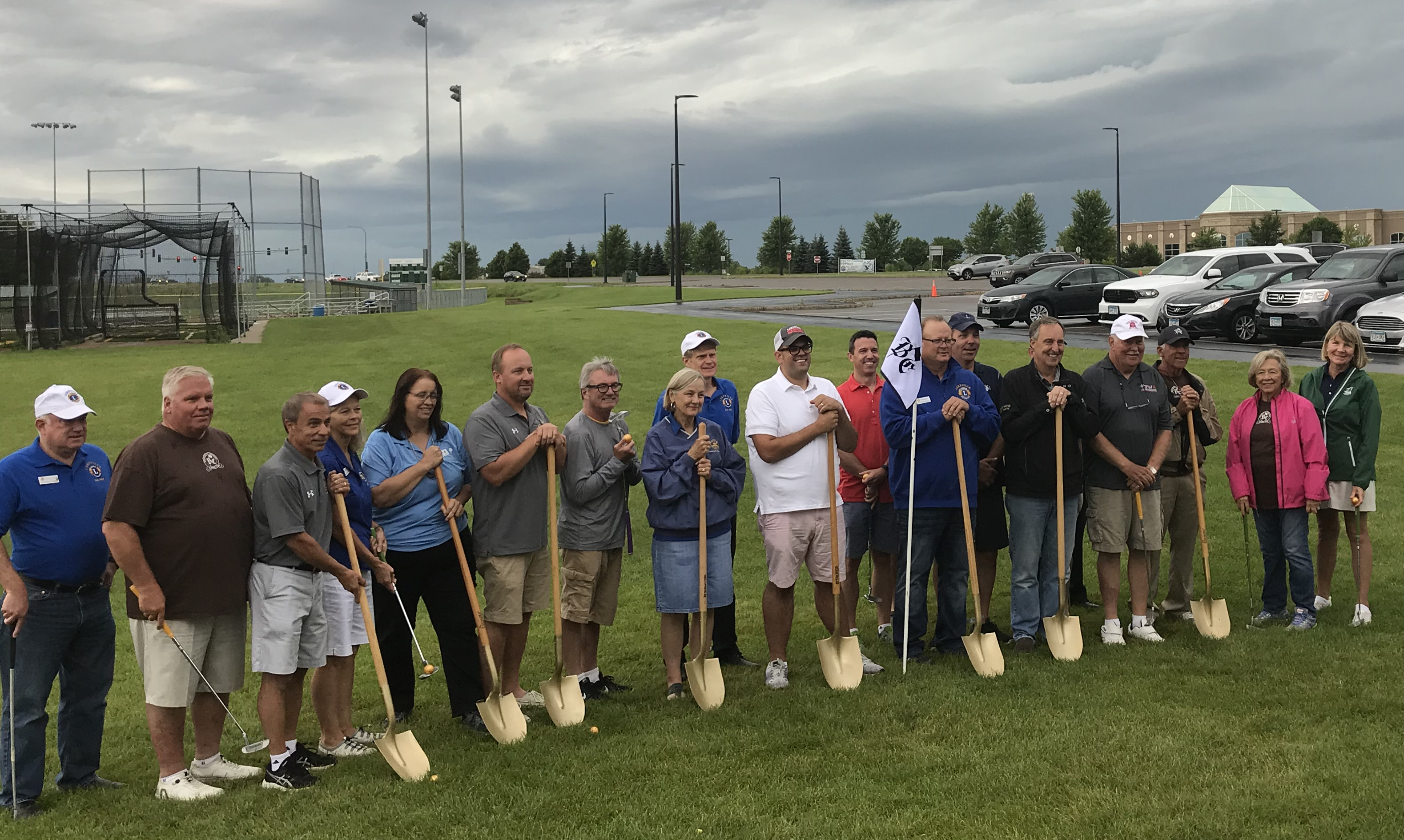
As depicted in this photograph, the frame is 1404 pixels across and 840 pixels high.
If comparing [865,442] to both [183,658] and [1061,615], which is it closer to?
[1061,615]

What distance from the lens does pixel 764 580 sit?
388 inches

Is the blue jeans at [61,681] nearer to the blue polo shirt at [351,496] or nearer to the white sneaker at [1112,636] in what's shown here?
the blue polo shirt at [351,496]

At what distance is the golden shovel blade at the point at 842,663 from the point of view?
6.82 meters

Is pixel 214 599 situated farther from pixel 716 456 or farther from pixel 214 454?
pixel 716 456

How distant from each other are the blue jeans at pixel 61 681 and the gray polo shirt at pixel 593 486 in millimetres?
2494

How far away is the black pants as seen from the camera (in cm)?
638

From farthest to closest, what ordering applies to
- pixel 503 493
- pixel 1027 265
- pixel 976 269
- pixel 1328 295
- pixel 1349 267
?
pixel 976 269 < pixel 1027 265 < pixel 1349 267 < pixel 1328 295 < pixel 503 493

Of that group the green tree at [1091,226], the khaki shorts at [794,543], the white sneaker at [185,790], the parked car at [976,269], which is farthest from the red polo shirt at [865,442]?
the green tree at [1091,226]

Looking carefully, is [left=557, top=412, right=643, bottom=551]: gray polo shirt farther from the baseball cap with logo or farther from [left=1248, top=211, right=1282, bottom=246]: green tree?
[left=1248, top=211, right=1282, bottom=246]: green tree

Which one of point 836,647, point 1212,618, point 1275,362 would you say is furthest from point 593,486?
point 1275,362

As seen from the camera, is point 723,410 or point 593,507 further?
point 723,410

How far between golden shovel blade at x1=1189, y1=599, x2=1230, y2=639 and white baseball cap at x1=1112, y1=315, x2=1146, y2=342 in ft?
6.06

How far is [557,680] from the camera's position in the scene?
21.1 feet

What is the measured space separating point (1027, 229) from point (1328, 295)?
203 feet
